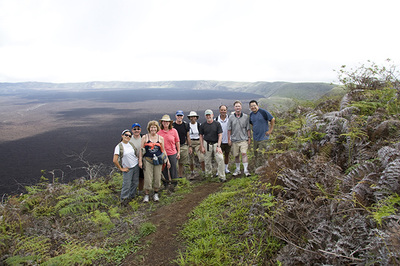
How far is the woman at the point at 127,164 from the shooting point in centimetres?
634

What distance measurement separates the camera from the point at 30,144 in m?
41.1

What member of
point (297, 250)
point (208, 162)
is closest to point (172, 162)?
point (208, 162)

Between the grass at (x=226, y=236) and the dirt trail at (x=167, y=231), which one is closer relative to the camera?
the grass at (x=226, y=236)

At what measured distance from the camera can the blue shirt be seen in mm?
6906

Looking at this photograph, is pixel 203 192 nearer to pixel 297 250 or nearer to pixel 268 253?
pixel 268 253

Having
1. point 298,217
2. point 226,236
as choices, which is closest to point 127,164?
point 226,236

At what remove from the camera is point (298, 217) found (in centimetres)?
299

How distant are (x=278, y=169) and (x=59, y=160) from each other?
113 ft

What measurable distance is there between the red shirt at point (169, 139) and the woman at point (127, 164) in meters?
0.97

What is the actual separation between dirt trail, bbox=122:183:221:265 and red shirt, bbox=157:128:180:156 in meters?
1.43

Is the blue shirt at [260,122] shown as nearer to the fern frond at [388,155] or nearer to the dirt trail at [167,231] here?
the dirt trail at [167,231]

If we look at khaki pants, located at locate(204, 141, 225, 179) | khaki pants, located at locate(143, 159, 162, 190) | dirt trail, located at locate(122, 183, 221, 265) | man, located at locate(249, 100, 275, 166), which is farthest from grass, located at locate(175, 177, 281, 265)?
man, located at locate(249, 100, 275, 166)

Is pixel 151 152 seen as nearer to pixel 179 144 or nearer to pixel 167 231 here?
pixel 179 144

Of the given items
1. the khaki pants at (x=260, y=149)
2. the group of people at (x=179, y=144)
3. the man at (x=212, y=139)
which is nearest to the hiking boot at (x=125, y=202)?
the group of people at (x=179, y=144)
